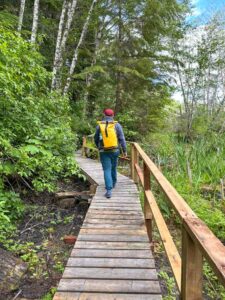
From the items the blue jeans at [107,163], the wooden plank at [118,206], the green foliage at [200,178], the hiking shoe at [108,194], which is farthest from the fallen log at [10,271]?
the green foliage at [200,178]

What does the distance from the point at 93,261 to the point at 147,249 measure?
2.21 ft

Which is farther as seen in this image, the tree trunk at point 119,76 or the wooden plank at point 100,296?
the tree trunk at point 119,76

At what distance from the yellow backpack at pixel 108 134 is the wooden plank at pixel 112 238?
2.00 m

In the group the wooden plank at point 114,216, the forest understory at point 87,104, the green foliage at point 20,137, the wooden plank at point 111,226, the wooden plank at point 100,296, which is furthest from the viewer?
the forest understory at point 87,104

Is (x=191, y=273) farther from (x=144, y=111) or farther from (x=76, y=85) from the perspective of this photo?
(x=76, y=85)

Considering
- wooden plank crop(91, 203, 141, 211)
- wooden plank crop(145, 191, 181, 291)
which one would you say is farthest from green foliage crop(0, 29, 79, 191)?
wooden plank crop(145, 191, 181, 291)

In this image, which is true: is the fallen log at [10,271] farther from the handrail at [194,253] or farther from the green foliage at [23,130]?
the handrail at [194,253]

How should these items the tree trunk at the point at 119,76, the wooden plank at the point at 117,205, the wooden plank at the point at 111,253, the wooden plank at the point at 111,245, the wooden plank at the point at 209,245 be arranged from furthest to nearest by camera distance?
the tree trunk at the point at 119,76 → the wooden plank at the point at 117,205 → the wooden plank at the point at 111,245 → the wooden plank at the point at 111,253 → the wooden plank at the point at 209,245

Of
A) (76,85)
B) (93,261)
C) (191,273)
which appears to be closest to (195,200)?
(93,261)

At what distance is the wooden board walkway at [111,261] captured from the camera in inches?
97.8

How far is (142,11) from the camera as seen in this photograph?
12.6 meters

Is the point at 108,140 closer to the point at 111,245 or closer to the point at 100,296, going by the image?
the point at 111,245

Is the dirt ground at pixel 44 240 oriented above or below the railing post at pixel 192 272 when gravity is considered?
below

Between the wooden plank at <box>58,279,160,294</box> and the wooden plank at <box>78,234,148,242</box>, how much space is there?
98 cm
